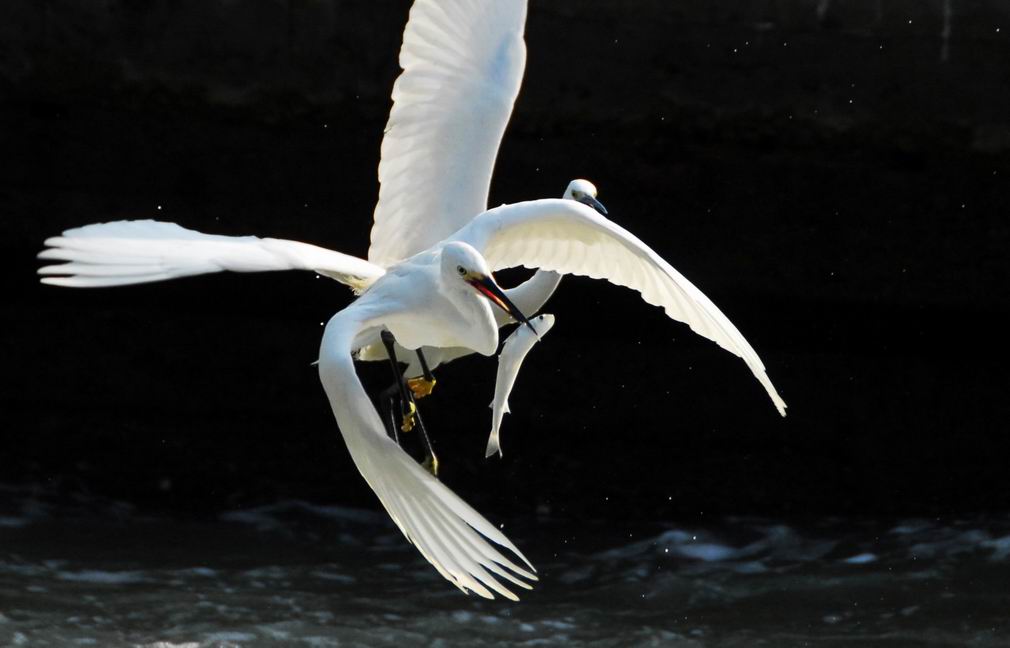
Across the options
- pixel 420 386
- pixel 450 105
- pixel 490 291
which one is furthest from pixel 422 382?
pixel 490 291

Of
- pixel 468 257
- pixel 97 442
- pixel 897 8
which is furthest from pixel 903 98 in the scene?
pixel 97 442

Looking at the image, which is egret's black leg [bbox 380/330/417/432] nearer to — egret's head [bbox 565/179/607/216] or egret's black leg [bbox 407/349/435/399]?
egret's black leg [bbox 407/349/435/399]

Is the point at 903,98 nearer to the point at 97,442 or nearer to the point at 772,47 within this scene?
the point at 772,47

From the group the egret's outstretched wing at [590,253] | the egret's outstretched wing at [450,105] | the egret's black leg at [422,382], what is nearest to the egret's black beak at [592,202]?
the egret's outstretched wing at [450,105]

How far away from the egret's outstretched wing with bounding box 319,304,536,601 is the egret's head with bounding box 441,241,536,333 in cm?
49

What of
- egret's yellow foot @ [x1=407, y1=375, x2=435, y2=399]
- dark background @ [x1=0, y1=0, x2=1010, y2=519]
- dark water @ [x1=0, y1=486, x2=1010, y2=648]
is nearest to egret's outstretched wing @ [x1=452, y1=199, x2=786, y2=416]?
egret's yellow foot @ [x1=407, y1=375, x2=435, y2=399]

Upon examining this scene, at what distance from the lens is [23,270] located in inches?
255

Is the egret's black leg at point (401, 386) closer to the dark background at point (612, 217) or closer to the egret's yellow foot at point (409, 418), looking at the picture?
the egret's yellow foot at point (409, 418)

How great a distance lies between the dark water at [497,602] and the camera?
496 cm

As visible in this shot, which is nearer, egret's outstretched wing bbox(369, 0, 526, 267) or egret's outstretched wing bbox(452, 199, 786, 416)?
egret's outstretched wing bbox(452, 199, 786, 416)

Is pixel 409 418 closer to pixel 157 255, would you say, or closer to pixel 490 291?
pixel 490 291

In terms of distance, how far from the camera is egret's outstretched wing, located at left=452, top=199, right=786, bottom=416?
155 inches

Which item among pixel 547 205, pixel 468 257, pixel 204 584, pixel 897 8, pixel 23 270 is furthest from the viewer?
pixel 23 270

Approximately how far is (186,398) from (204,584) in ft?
4.49
